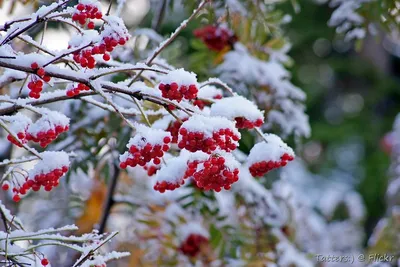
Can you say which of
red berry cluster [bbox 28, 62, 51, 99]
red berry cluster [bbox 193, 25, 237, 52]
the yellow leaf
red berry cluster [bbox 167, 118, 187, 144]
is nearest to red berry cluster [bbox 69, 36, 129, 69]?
red berry cluster [bbox 28, 62, 51, 99]

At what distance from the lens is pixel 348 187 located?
9781 millimetres

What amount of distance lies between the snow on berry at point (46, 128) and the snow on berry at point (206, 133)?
0.35 m

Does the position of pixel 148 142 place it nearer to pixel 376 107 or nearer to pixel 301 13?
pixel 301 13

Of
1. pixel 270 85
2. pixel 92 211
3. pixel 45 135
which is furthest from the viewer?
pixel 92 211

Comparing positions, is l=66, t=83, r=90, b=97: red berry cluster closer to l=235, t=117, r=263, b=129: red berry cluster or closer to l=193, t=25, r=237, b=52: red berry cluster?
l=235, t=117, r=263, b=129: red berry cluster

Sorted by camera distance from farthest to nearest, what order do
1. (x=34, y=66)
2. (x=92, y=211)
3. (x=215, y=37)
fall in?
(x=92, y=211), (x=215, y=37), (x=34, y=66)

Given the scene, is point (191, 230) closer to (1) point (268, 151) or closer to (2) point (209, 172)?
(1) point (268, 151)

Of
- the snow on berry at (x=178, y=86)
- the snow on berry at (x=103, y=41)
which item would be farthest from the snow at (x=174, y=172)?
the snow on berry at (x=103, y=41)

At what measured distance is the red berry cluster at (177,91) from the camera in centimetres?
173

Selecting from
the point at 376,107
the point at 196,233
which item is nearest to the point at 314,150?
the point at 376,107

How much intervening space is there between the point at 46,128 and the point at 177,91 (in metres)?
0.37

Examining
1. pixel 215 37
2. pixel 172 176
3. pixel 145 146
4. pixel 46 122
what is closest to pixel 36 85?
pixel 46 122

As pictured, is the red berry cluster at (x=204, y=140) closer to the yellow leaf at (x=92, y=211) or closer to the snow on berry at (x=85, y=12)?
the snow on berry at (x=85, y=12)

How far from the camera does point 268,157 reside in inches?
74.5
